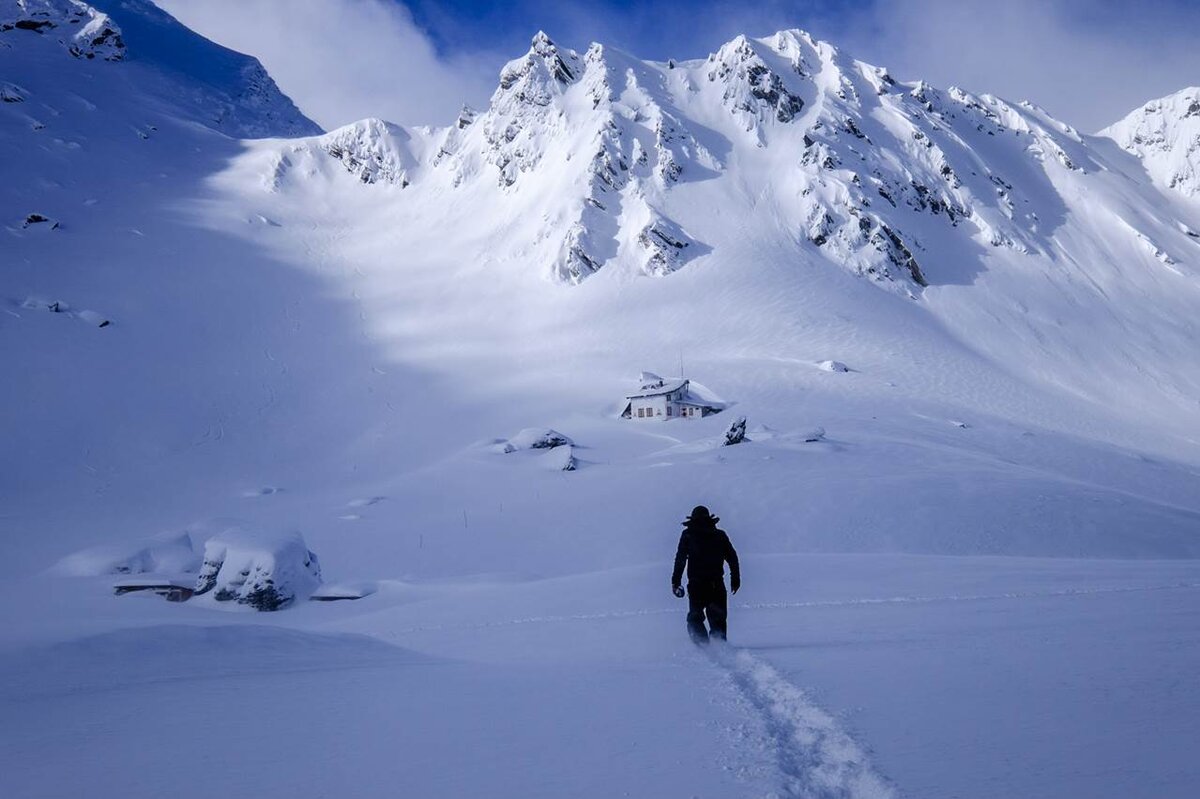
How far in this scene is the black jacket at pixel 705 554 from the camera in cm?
766

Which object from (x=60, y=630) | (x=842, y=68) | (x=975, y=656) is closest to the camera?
(x=975, y=656)

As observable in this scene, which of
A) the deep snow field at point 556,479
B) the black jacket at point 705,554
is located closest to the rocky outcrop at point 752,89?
the deep snow field at point 556,479

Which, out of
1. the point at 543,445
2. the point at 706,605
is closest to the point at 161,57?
the point at 543,445

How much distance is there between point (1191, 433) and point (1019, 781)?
235 ft

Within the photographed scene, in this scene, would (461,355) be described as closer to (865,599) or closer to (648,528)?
(648,528)

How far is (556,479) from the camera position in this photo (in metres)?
34.3

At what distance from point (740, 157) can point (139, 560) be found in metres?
98.8

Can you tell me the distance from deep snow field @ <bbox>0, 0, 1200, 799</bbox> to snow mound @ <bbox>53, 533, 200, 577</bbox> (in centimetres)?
24

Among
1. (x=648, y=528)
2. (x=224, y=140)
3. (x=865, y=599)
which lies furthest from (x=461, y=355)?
(x=224, y=140)

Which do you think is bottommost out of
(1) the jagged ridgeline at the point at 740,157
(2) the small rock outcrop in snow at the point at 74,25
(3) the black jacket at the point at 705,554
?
(3) the black jacket at the point at 705,554

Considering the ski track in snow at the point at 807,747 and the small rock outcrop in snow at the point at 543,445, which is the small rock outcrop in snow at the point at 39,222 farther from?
the ski track in snow at the point at 807,747

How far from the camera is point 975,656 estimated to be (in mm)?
5637

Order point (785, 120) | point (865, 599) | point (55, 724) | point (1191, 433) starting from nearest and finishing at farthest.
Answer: point (55, 724), point (865, 599), point (1191, 433), point (785, 120)

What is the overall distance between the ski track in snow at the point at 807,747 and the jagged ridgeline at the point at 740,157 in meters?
78.2
